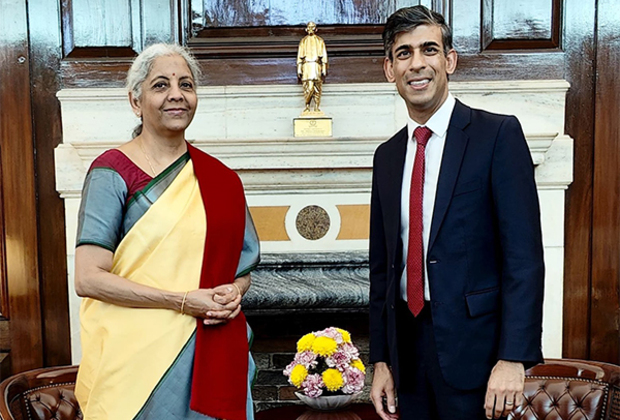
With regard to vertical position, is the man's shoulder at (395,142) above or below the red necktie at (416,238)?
above

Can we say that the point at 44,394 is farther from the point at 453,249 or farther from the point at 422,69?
the point at 422,69

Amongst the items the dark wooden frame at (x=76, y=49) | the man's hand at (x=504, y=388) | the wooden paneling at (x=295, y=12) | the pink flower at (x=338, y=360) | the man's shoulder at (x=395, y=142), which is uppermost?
the wooden paneling at (x=295, y=12)

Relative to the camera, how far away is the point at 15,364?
9.89 feet

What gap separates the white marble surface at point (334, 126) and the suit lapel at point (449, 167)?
4.08 feet

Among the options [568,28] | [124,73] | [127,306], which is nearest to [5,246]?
[124,73]

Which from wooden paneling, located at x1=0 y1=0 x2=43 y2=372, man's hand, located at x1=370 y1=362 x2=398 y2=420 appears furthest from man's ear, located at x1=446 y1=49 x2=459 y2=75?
wooden paneling, located at x1=0 y1=0 x2=43 y2=372

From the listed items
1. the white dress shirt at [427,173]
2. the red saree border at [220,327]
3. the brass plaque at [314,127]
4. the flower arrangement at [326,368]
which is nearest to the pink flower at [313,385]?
the flower arrangement at [326,368]

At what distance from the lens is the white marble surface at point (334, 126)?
9.53 ft

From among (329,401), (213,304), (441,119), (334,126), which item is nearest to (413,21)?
(441,119)

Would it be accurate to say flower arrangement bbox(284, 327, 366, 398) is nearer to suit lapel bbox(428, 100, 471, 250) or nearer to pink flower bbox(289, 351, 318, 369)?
pink flower bbox(289, 351, 318, 369)

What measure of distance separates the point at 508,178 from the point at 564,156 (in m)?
1.55

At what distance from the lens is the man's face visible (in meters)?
1.64

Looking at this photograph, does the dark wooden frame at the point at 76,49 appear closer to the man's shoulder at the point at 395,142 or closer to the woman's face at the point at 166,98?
the woman's face at the point at 166,98

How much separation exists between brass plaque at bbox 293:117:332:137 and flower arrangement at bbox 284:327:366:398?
961 millimetres
